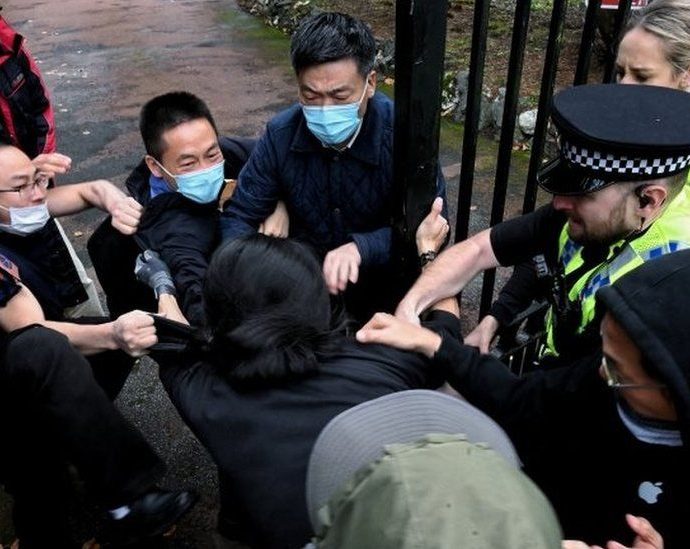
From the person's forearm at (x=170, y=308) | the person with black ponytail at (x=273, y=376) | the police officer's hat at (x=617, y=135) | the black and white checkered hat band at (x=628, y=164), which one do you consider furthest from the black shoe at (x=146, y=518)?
the black and white checkered hat band at (x=628, y=164)

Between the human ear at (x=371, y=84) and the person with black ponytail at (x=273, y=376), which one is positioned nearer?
the person with black ponytail at (x=273, y=376)

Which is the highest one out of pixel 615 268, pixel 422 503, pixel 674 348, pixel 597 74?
pixel 422 503

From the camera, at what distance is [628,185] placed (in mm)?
1635

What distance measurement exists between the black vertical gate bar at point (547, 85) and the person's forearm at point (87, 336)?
4.97 ft

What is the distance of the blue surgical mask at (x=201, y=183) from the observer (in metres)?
2.42

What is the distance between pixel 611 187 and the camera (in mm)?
1645

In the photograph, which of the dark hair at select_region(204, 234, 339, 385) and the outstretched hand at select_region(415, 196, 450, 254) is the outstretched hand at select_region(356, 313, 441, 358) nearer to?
the dark hair at select_region(204, 234, 339, 385)

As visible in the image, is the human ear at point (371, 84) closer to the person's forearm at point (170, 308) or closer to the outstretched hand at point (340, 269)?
the outstretched hand at point (340, 269)

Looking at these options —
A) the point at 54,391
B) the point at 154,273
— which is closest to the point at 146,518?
the point at 54,391

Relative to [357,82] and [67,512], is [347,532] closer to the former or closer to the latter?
[357,82]

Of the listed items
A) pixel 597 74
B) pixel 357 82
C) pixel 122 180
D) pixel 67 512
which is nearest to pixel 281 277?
pixel 357 82

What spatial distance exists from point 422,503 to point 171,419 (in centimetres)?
256

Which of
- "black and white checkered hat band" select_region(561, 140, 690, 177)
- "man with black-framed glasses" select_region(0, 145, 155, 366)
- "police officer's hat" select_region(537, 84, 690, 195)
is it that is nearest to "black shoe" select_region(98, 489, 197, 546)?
"man with black-framed glasses" select_region(0, 145, 155, 366)

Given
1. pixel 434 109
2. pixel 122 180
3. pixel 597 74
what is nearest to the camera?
pixel 434 109
